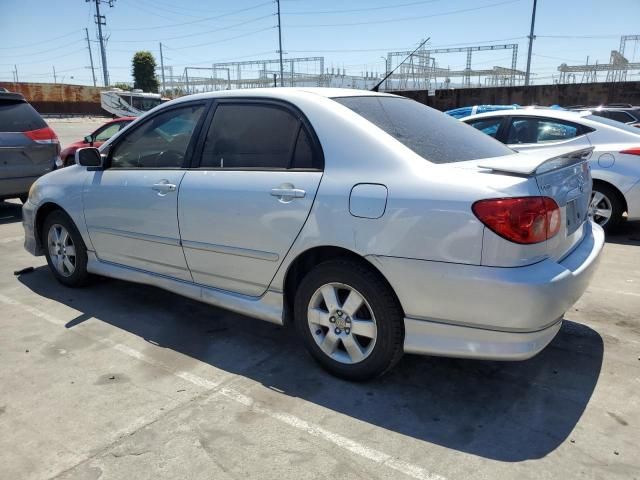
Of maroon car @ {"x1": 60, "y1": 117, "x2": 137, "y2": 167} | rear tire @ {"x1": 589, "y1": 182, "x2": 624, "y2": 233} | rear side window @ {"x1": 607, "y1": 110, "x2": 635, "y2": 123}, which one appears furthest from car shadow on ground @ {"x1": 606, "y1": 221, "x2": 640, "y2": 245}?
maroon car @ {"x1": 60, "y1": 117, "x2": 137, "y2": 167}

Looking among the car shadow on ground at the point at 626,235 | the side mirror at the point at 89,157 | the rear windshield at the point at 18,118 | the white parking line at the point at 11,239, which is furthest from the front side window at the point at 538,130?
the rear windshield at the point at 18,118

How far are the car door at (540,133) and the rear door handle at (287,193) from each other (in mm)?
4553

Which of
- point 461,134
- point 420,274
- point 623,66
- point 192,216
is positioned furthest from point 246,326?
point 623,66

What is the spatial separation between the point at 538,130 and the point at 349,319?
16.3 feet

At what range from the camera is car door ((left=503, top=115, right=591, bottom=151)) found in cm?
641

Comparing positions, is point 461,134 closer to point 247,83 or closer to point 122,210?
point 122,210

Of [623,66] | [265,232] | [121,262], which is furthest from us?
[623,66]

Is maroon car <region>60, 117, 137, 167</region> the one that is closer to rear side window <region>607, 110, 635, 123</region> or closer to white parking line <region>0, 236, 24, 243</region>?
white parking line <region>0, 236, 24, 243</region>

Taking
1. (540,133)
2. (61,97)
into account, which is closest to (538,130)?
(540,133)

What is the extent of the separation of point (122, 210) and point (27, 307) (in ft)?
4.25

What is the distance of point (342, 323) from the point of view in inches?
116

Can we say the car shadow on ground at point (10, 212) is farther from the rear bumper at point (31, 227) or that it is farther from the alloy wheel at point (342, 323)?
the alloy wheel at point (342, 323)

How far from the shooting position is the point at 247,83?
64.2m

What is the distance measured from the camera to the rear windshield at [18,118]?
758cm
